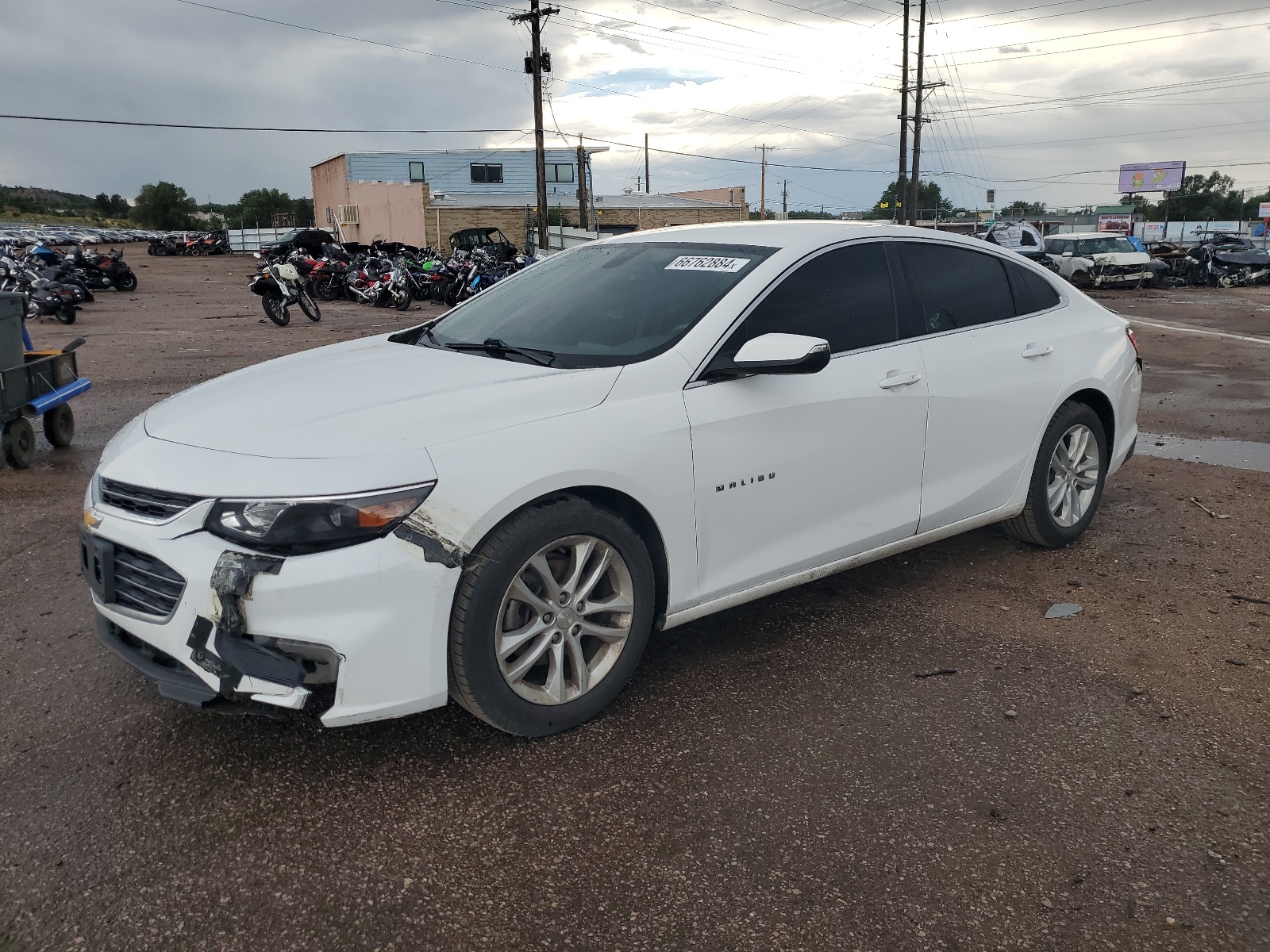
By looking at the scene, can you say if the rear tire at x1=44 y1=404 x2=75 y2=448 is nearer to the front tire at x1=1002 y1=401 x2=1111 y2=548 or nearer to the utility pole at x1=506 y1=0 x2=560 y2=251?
the front tire at x1=1002 y1=401 x2=1111 y2=548

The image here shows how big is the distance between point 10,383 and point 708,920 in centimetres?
660

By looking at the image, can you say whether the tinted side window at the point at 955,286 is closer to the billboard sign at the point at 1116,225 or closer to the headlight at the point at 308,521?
the headlight at the point at 308,521

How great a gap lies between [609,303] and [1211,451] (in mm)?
5729

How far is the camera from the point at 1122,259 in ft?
93.0

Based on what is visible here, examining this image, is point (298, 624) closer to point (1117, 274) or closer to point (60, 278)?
point (60, 278)

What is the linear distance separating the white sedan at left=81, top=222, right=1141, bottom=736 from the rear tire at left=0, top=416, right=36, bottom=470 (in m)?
4.08

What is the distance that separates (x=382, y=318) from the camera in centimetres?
1945

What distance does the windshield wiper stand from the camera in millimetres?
3592

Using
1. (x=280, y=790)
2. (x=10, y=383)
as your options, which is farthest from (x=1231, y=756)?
(x=10, y=383)

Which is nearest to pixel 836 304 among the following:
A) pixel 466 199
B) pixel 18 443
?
pixel 18 443

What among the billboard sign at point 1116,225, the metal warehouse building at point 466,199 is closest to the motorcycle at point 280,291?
the metal warehouse building at point 466,199

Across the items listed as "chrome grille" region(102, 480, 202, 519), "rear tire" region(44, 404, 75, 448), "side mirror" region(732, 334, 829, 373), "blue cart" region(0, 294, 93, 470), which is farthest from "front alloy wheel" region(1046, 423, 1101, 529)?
"rear tire" region(44, 404, 75, 448)

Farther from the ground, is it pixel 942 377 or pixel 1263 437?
pixel 942 377

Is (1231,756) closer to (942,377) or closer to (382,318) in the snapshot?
(942,377)
